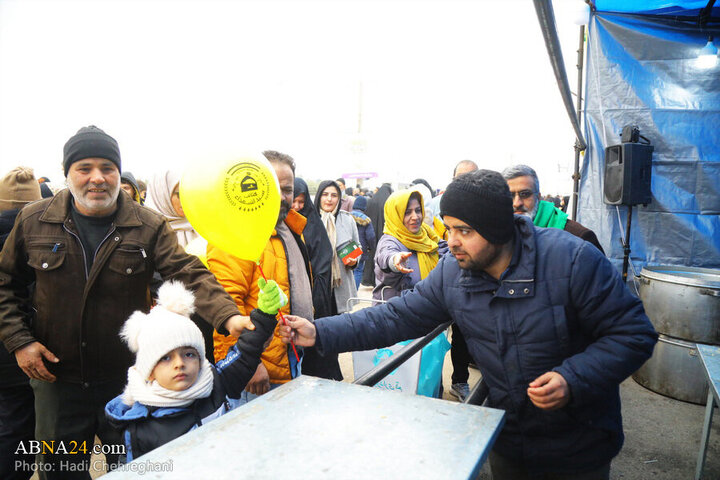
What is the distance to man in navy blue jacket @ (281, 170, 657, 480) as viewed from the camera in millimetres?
1504

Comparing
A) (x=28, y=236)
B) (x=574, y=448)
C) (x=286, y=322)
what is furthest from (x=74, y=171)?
(x=574, y=448)

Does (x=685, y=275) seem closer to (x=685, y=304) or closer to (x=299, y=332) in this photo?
(x=685, y=304)

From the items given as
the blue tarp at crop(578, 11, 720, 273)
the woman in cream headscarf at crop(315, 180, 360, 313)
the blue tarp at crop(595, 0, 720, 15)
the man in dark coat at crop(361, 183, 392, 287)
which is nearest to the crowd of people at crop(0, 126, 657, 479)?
the woman in cream headscarf at crop(315, 180, 360, 313)

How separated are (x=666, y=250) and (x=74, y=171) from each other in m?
6.19

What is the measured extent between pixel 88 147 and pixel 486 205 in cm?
192

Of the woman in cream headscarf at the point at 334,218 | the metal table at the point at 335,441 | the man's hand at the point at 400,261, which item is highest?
the woman in cream headscarf at the point at 334,218

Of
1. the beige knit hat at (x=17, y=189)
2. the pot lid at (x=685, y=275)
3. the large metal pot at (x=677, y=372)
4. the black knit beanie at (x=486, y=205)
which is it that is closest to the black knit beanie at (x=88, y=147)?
the beige knit hat at (x=17, y=189)

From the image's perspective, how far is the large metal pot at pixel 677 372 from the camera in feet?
13.2

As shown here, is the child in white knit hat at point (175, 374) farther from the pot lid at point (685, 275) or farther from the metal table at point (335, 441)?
the pot lid at point (685, 275)

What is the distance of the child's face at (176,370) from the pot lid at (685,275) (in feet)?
14.2

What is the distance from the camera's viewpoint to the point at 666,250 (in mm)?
5398

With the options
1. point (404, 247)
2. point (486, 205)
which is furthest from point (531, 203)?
point (486, 205)

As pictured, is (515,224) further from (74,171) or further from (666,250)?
(666,250)

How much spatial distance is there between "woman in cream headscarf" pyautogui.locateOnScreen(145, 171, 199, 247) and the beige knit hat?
2.38ft
